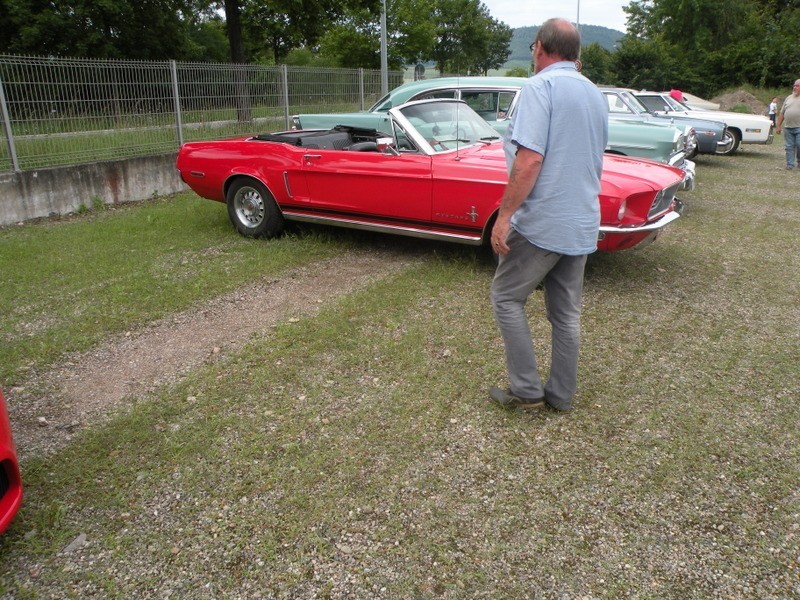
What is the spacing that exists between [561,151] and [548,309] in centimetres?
88

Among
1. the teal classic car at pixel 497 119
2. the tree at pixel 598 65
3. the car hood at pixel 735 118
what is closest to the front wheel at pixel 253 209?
the teal classic car at pixel 497 119

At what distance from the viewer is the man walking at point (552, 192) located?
9.98 feet

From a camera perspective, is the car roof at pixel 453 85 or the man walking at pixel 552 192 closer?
the man walking at pixel 552 192

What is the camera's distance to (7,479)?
2531 millimetres

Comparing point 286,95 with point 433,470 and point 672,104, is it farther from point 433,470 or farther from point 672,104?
point 433,470

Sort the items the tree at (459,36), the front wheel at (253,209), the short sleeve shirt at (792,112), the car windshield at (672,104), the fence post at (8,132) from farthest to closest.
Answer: the tree at (459,36)
the car windshield at (672,104)
the short sleeve shirt at (792,112)
the fence post at (8,132)
the front wheel at (253,209)

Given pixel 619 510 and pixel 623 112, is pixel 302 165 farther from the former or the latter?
pixel 623 112

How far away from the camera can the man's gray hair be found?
Result: 3092 mm

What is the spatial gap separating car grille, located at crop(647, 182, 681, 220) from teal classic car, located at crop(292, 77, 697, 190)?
11.6ft

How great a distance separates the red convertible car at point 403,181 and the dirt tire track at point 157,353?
25.6 inches

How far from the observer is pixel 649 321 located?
197 inches

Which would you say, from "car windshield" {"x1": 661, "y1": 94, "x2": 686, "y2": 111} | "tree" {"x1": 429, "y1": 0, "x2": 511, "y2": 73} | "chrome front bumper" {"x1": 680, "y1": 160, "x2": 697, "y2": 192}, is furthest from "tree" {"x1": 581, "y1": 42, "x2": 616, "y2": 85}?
"chrome front bumper" {"x1": 680, "y1": 160, "x2": 697, "y2": 192}

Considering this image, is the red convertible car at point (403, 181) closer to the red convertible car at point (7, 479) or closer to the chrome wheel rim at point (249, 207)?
the chrome wheel rim at point (249, 207)

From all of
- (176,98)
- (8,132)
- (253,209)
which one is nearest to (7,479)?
(253,209)
